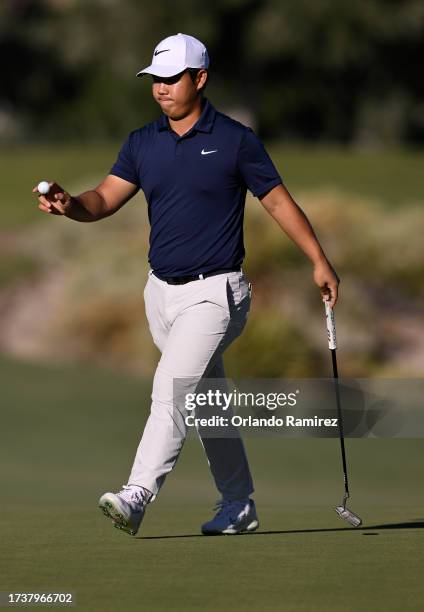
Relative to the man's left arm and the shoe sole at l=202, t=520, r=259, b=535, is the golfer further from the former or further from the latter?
the shoe sole at l=202, t=520, r=259, b=535

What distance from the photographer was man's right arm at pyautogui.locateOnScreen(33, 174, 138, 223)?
6.84 metres

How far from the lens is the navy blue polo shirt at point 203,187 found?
6.92 m

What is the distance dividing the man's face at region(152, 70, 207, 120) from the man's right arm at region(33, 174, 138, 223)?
1.44ft

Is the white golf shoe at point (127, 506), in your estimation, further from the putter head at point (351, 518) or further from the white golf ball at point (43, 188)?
the white golf ball at point (43, 188)

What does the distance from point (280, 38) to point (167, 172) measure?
103 feet

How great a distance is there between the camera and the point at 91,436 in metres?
14.6

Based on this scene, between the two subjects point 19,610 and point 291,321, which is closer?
point 19,610

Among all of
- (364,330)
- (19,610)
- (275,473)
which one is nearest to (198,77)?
(19,610)

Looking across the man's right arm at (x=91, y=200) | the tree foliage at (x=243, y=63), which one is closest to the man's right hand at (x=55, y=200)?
the man's right arm at (x=91, y=200)

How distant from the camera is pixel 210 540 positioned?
6977mm

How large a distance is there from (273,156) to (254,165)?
26.7 m

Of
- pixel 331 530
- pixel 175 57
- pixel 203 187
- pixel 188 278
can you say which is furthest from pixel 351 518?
pixel 175 57

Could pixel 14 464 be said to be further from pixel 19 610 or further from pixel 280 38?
pixel 280 38
